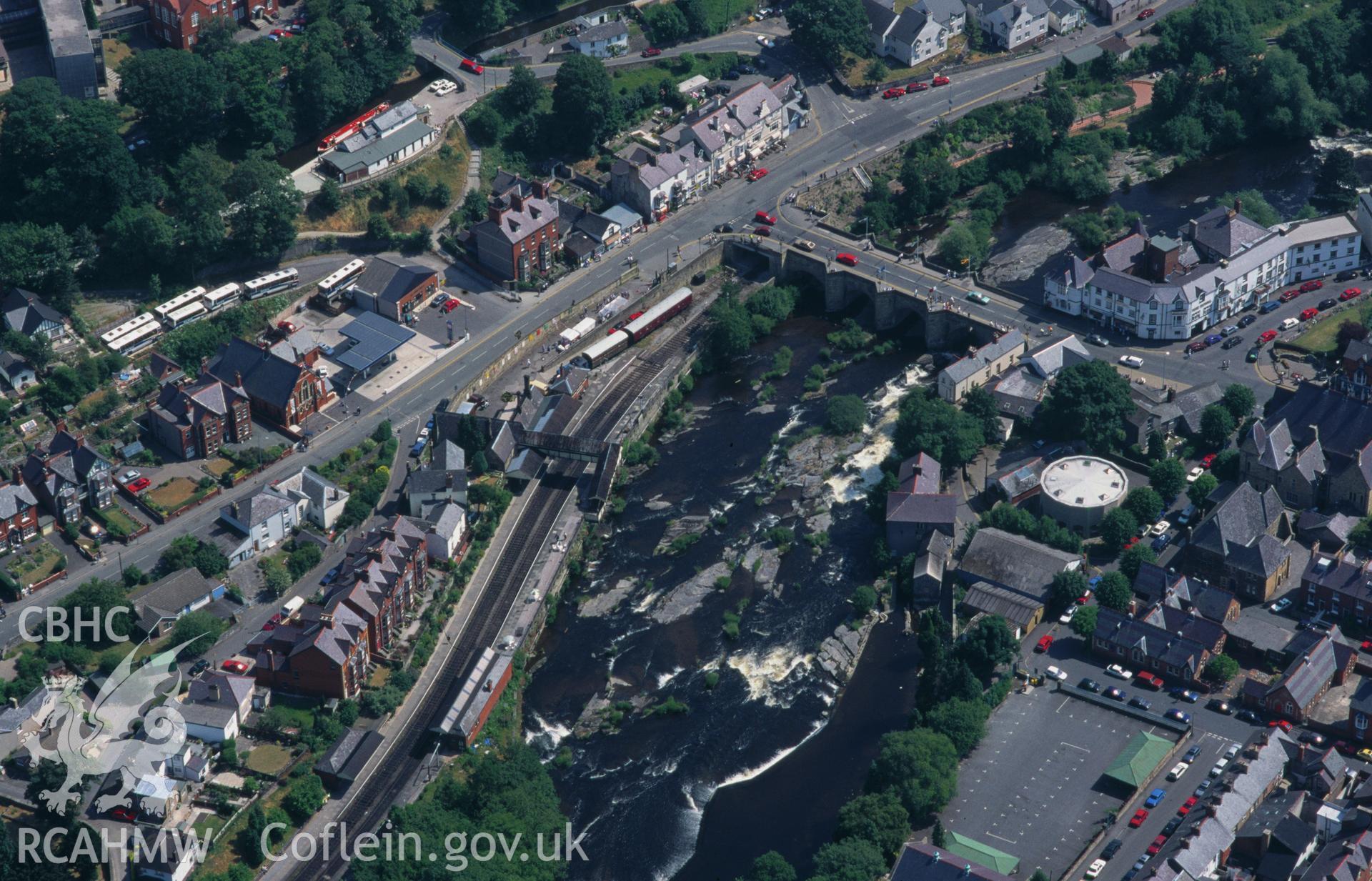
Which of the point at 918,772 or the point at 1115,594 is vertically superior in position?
the point at 1115,594

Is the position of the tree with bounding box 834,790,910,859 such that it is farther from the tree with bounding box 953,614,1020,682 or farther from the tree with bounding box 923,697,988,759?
the tree with bounding box 953,614,1020,682

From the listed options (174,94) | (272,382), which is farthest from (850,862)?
(174,94)

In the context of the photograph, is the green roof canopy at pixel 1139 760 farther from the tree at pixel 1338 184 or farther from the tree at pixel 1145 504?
the tree at pixel 1338 184

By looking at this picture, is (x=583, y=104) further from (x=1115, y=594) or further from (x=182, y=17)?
(x=1115, y=594)

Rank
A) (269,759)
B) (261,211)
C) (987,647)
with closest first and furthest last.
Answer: (269,759) → (987,647) → (261,211)

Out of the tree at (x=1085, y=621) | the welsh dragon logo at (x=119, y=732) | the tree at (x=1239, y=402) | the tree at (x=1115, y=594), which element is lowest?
the tree at (x=1085, y=621)

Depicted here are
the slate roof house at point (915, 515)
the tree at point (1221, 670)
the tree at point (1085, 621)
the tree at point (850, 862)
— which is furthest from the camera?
the slate roof house at point (915, 515)

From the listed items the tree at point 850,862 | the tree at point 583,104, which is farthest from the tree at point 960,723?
the tree at point 583,104
